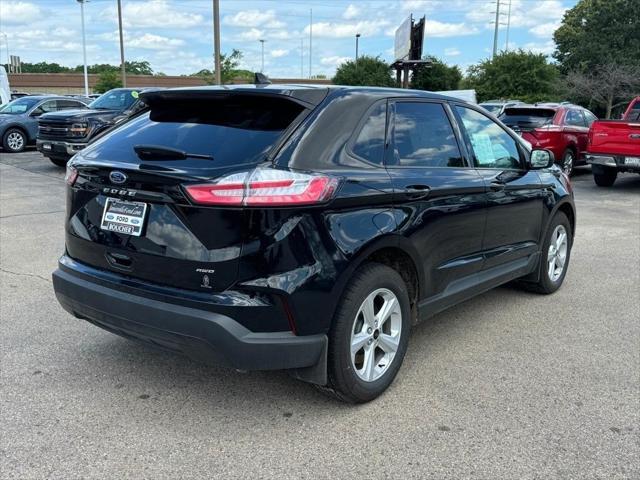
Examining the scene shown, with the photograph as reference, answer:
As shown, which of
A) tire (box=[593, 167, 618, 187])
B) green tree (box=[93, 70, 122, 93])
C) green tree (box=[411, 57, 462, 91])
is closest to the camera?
tire (box=[593, 167, 618, 187])

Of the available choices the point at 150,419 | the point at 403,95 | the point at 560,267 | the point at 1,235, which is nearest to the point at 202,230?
the point at 150,419

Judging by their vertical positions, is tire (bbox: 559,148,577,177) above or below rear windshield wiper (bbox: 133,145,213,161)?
below

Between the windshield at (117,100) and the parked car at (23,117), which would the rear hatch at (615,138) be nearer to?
the windshield at (117,100)

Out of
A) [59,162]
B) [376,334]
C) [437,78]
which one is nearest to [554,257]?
[376,334]

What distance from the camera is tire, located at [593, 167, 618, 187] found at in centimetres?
1328

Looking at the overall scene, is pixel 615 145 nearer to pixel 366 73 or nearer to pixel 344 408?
pixel 344 408

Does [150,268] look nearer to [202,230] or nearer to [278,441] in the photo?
[202,230]

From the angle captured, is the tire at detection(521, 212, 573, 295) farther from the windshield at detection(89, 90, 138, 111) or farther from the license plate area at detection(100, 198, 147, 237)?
the windshield at detection(89, 90, 138, 111)

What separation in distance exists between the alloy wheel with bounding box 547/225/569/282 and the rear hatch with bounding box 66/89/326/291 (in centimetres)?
328

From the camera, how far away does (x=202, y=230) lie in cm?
289

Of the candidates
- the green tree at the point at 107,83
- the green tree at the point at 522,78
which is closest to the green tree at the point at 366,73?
the green tree at the point at 522,78

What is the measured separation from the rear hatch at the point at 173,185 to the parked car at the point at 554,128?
1155cm

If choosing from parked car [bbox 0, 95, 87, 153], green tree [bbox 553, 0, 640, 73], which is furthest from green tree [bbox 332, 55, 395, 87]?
parked car [bbox 0, 95, 87, 153]

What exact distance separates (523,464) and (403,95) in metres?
2.25
